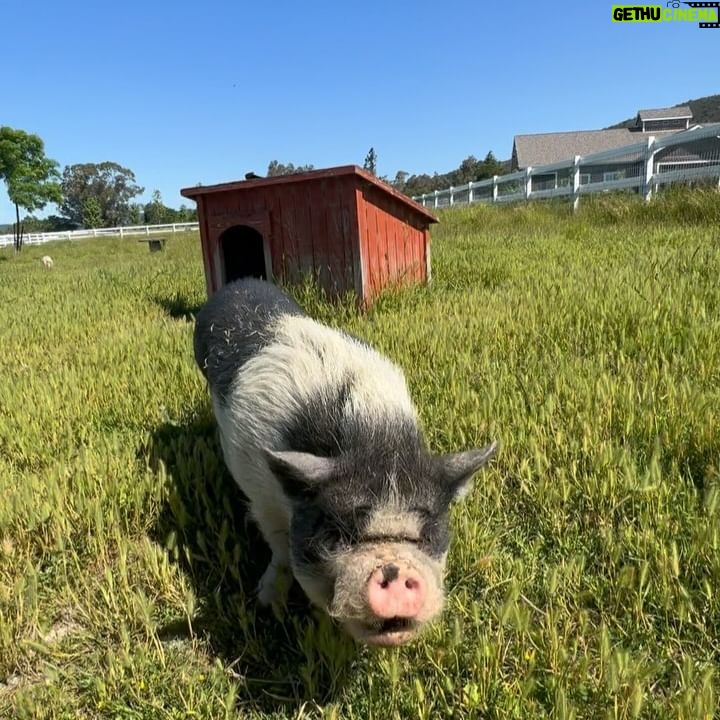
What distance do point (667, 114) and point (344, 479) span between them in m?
81.6

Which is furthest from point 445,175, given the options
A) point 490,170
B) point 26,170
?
point 26,170

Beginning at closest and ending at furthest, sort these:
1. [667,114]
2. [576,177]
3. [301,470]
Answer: [301,470]
[576,177]
[667,114]

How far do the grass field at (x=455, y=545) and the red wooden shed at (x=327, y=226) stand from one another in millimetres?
2163

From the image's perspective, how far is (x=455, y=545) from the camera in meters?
2.51

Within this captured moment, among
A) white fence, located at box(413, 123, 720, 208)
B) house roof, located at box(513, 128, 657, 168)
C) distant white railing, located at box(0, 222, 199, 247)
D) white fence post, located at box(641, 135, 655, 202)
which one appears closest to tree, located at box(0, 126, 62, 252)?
distant white railing, located at box(0, 222, 199, 247)

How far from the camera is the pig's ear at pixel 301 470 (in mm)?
1906

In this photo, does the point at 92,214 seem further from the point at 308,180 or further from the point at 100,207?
the point at 308,180

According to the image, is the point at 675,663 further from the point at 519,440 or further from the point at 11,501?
the point at 11,501

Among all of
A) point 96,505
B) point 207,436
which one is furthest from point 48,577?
point 207,436

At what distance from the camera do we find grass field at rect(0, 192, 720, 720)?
1981mm

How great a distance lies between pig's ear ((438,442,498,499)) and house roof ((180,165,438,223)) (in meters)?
5.13

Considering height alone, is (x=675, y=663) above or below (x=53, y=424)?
below

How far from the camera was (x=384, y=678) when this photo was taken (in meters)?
2.02

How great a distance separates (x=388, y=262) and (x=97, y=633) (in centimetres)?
570
